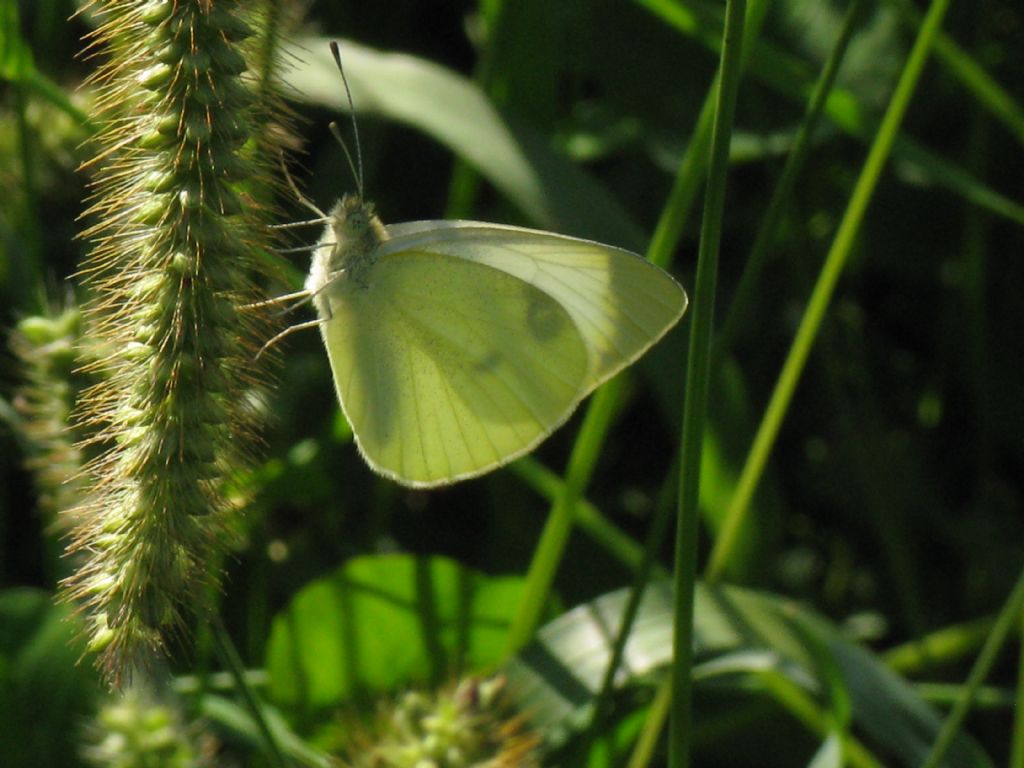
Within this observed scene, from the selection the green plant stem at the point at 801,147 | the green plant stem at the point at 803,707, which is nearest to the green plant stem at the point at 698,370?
the green plant stem at the point at 801,147

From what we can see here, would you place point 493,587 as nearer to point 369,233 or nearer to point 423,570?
point 423,570

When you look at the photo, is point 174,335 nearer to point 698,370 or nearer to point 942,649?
point 698,370

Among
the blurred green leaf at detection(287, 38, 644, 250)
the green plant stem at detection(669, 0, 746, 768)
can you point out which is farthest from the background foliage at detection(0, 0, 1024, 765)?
the green plant stem at detection(669, 0, 746, 768)

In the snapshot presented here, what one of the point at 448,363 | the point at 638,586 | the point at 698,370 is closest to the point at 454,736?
the point at 638,586

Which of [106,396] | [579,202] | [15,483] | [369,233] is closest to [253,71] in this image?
[106,396]

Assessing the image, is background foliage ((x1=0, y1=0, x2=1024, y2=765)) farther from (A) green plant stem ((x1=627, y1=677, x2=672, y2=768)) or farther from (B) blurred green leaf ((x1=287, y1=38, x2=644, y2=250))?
(A) green plant stem ((x1=627, y1=677, x2=672, y2=768))

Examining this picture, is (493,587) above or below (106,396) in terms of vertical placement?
below
